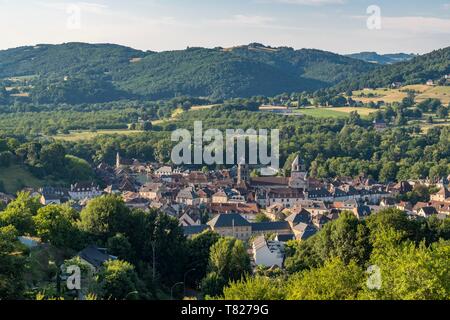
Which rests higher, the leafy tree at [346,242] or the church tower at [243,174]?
the leafy tree at [346,242]

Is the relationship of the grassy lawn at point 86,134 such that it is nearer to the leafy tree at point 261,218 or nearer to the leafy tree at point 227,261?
the leafy tree at point 261,218

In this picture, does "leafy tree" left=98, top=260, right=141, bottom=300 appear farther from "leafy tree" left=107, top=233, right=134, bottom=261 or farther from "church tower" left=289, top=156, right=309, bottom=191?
"church tower" left=289, top=156, right=309, bottom=191

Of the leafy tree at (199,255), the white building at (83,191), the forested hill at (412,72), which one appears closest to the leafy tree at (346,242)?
the leafy tree at (199,255)

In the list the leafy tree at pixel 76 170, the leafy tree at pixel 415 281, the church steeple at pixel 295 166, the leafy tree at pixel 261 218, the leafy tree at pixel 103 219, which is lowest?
the leafy tree at pixel 261 218

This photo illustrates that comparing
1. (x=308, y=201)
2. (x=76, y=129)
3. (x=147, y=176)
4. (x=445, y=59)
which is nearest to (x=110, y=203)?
(x=308, y=201)

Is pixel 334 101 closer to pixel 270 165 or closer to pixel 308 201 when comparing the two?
pixel 270 165

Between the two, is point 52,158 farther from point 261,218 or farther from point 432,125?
point 432,125

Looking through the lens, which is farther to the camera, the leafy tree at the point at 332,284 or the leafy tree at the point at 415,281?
the leafy tree at the point at 332,284
